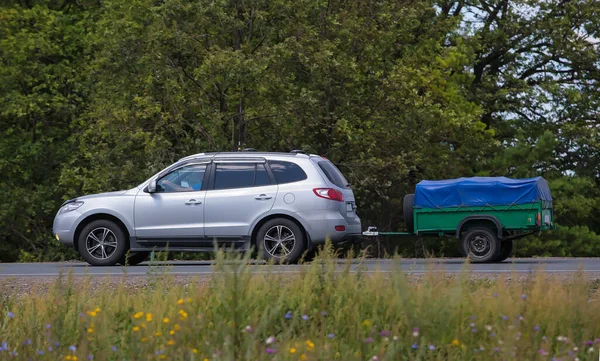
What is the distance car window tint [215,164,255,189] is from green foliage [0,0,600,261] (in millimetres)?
9780

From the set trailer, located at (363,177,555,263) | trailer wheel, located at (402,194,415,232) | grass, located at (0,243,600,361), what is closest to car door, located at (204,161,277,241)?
trailer, located at (363,177,555,263)

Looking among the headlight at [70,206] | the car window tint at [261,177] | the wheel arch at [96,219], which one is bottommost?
the wheel arch at [96,219]

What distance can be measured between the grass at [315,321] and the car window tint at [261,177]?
7904 millimetres

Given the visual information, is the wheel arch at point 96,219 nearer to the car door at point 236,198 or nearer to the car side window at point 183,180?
the car side window at point 183,180

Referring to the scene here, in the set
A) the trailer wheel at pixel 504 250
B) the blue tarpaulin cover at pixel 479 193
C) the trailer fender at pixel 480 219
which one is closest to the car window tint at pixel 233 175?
the blue tarpaulin cover at pixel 479 193

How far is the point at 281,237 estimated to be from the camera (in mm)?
17688

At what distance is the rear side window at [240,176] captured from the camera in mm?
17906

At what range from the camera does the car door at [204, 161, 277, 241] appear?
1773 cm

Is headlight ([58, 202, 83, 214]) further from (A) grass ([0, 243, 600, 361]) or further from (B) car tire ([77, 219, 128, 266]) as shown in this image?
(A) grass ([0, 243, 600, 361])

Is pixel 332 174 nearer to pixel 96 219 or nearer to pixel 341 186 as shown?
pixel 341 186

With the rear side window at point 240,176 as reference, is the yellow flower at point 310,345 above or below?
below

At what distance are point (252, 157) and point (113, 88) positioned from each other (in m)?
Result: 13.4

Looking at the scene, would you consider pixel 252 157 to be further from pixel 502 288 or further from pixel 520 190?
pixel 502 288

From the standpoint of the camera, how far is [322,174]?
17.8 metres
